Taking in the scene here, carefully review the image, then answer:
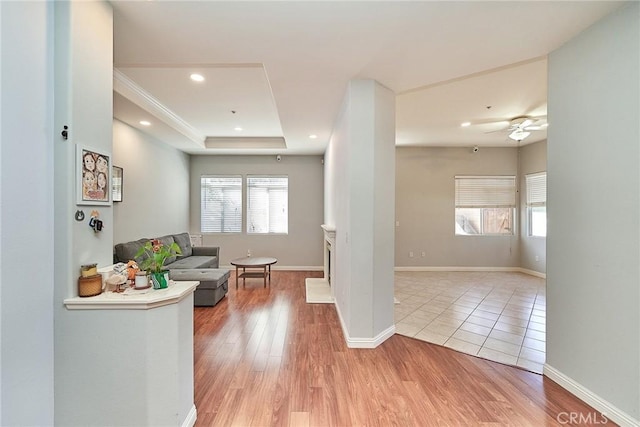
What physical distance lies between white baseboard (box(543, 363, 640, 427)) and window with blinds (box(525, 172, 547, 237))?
4651 mm

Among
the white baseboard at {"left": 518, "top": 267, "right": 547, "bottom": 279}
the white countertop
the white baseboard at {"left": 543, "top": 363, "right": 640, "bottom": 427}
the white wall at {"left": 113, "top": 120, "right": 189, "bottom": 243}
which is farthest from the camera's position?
the white baseboard at {"left": 518, "top": 267, "right": 547, "bottom": 279}

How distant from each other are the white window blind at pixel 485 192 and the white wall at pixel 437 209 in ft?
0.46

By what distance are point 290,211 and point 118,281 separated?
16.7 feet

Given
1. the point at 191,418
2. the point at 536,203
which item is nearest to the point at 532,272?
the point at 536,203

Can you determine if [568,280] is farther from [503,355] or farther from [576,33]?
[576,33]

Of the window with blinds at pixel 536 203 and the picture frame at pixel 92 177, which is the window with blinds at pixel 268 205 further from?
the window with blinds at pixel 536 203

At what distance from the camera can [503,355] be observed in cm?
263

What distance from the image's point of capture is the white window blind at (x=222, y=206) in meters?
6.61

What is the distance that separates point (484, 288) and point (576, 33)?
4133 millimetres

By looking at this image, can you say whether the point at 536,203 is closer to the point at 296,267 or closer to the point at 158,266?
the point at 296,267

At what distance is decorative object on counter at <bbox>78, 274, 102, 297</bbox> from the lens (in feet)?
4.97

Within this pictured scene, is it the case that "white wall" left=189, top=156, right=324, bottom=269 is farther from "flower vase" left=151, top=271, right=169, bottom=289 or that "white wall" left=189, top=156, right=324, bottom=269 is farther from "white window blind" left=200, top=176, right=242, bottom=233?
"flower vase" left=151, top=271, right=169, bottom=289

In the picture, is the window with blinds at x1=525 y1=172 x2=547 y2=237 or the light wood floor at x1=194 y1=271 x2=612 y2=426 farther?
the window with blinds at x1=525 y1=172 x2=547 y2=237

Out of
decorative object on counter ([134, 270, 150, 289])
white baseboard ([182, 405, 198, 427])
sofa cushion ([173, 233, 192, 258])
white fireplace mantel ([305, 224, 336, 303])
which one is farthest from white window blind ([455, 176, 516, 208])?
decorative object on counter ([134, 270, 150, 289])
